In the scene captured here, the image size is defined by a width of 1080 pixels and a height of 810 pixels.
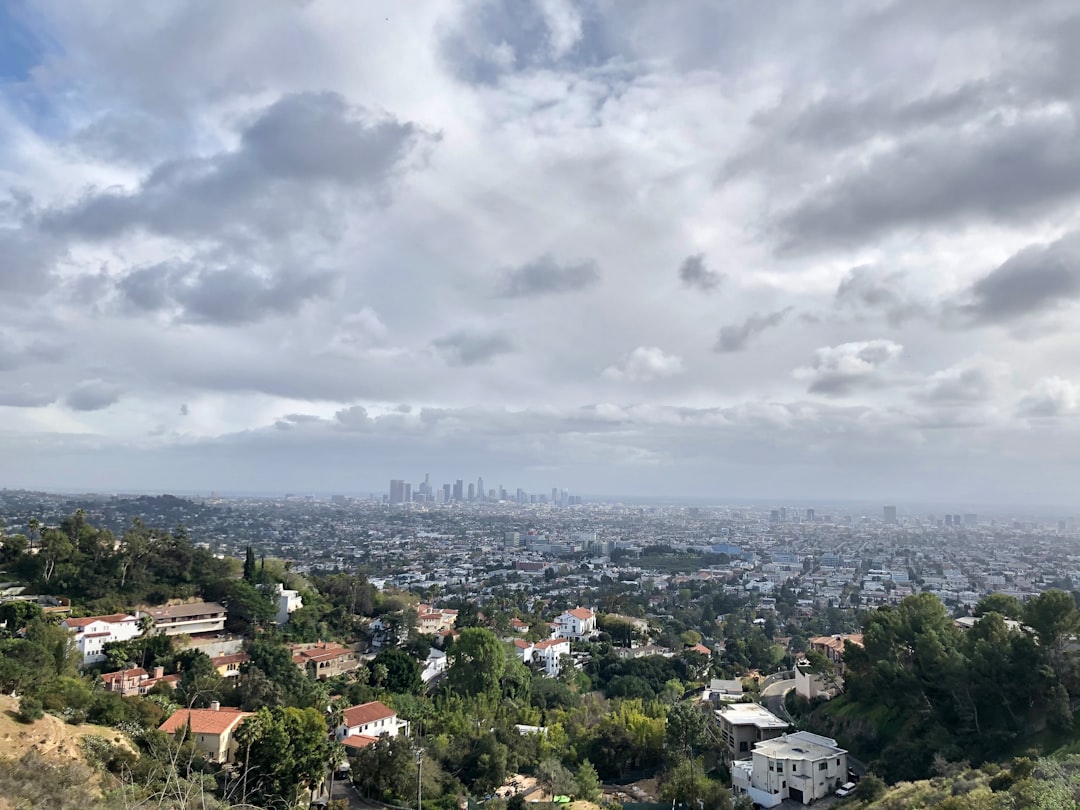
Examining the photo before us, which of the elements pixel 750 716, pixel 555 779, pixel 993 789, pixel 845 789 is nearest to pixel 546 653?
pixel 750 716

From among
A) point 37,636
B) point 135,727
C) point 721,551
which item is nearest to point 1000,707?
point 135,727

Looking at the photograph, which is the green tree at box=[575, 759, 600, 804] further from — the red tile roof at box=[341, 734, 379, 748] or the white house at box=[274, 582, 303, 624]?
the white house at box=[274, 582, 303, 624]

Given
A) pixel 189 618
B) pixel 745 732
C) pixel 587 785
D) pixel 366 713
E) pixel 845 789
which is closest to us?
pixel 845 789

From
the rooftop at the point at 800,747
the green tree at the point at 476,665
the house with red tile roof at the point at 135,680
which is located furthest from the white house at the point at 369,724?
the rooftop at the point at 800,747

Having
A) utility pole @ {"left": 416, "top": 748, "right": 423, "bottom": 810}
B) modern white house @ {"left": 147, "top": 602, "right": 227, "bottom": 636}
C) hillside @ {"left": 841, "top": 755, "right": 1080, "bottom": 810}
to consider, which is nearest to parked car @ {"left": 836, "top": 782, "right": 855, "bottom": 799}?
hillside @ {"left": 841, "top": 755, "right": 1080, "bottom": 810}

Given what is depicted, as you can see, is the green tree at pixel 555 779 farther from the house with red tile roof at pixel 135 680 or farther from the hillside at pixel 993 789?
the house with red tile roof at pixel 135 680

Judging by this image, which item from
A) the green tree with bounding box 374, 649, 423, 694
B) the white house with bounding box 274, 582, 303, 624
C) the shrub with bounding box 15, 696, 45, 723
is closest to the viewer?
the shrub with bounding box 15, 696, 45, 723

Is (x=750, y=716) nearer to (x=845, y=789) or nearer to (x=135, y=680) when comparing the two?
(x=845, y=789)

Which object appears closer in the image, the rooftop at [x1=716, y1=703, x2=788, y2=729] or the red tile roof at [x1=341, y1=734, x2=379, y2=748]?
the red tile roof at [x1=341, y1=734, x2=379, y2=748]
